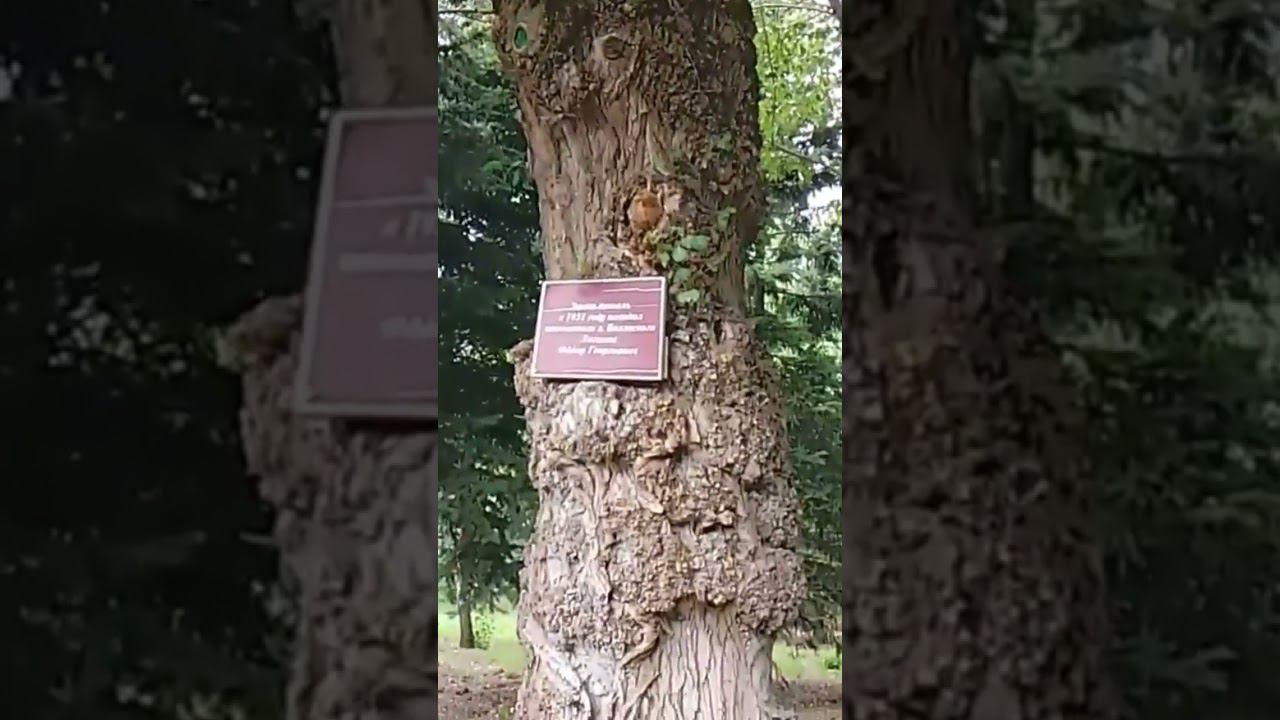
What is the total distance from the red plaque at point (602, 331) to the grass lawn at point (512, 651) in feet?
2.69

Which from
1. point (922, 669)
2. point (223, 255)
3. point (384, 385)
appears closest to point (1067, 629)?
point (922, 669)

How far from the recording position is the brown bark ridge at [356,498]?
521 mm

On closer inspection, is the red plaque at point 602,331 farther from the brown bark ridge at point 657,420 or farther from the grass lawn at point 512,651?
the grass lawn at point 512,651

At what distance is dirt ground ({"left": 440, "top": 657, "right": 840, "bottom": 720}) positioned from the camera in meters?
2.70

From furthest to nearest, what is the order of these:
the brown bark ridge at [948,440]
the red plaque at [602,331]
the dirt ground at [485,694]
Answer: the dirt ground at [485,694], the red plaque at [602,331], the brown bark ridge at [948,440]

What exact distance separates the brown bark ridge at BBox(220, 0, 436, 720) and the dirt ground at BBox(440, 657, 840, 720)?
230 centimetres

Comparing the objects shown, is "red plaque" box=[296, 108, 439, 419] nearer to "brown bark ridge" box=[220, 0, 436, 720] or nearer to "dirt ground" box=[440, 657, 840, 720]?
"brown bark ridge" box=[220, 0, 436, 720]

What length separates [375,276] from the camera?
20.5 inches

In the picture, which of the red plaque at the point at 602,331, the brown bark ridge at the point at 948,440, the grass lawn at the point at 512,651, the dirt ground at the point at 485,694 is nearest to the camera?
the brown bark ridge at the point at 948,440

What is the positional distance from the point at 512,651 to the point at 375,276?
2.58 metres

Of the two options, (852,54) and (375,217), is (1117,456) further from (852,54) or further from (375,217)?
(375,217)

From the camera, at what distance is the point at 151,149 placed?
0.53 meters

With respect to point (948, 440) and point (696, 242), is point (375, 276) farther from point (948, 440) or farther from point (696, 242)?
point (696, 242)

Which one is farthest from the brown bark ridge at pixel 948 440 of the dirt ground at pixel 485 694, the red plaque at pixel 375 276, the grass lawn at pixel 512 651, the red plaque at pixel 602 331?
the dirt ground at pixel 485 694
